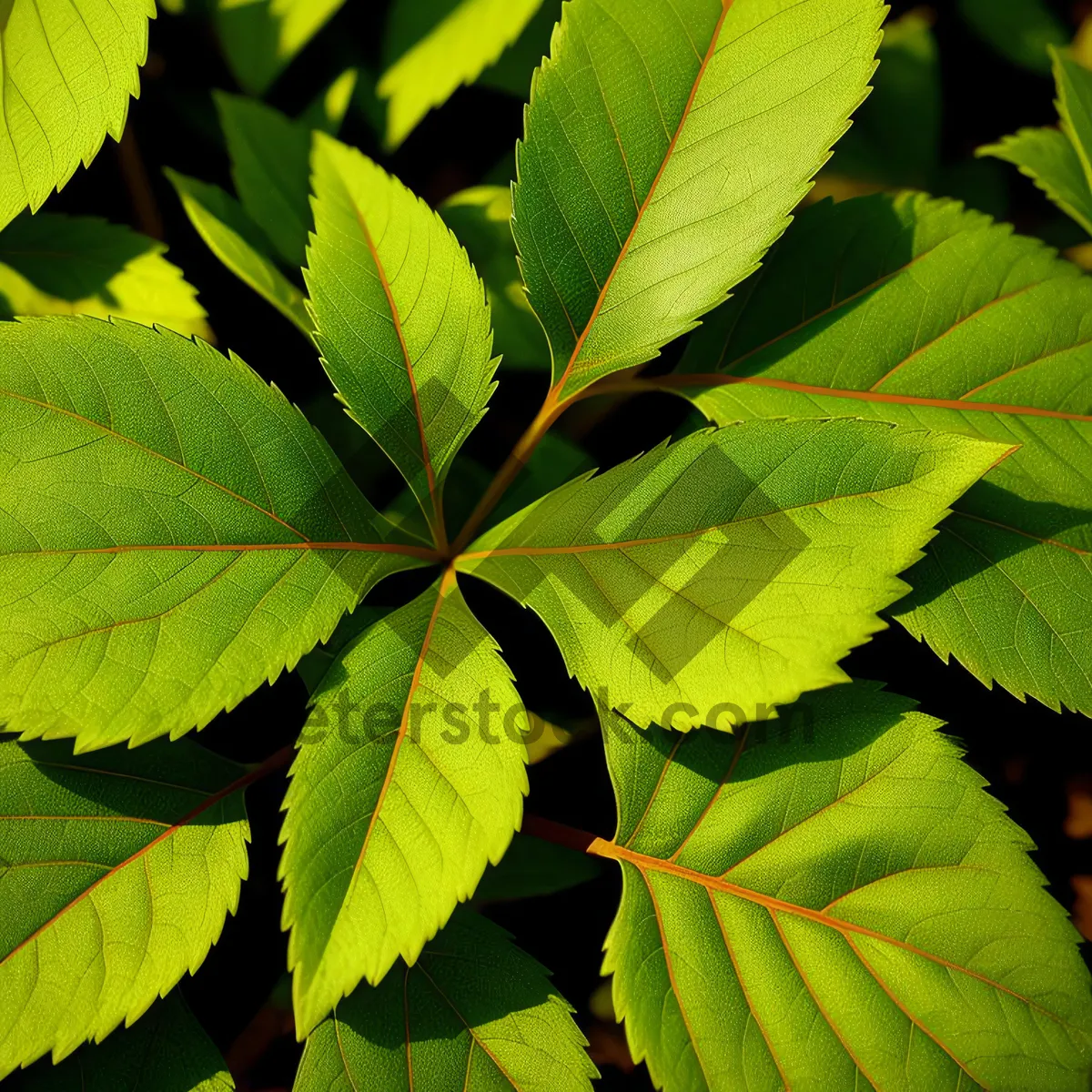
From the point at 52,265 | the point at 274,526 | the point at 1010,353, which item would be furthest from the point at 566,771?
the point at 52,265

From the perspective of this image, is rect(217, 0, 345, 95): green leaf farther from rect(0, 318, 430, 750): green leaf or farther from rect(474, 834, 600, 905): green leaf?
rect(474, 834, 600, 905): green leaf

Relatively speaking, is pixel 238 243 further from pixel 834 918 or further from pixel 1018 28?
pixel 1018 28

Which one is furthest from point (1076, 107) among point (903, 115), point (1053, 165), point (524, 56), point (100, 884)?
point (100, 884)

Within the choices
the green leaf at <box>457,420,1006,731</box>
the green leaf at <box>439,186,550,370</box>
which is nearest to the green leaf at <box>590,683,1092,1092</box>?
the green leaf at <box>457,420,1006,731</box>

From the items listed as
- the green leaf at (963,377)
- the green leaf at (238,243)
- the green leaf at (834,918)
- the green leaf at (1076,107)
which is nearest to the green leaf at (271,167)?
the green leaf at (238,243)

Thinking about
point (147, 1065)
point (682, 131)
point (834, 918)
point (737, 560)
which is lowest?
point (147, 1065)

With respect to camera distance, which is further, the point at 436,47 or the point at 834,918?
the point at 436,47

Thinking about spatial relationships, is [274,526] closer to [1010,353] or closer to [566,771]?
[566,771]
